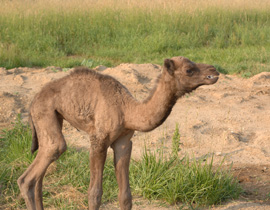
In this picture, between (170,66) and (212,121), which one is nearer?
(170,66)

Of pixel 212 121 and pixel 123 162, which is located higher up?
pixel 123 162

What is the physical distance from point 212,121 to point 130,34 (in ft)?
21.6

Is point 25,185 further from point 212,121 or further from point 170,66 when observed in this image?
point 212,121

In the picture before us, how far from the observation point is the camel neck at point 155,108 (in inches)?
170

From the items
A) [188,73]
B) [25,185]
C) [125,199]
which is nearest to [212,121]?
[125,199]

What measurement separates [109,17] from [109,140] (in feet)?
36.5

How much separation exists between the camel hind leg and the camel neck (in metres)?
0.71

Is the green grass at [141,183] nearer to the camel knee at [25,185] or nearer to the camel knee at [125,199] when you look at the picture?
the camel knee at [25,185]

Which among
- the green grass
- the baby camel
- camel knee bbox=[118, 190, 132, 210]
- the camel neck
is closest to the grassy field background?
the green grass

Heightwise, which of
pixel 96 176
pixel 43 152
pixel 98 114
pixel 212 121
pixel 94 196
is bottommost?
pixel 212 121

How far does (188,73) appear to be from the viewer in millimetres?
4188

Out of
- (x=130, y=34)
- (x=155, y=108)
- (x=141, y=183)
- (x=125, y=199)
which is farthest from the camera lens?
(x=130, y=34)

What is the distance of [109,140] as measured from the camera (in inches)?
178

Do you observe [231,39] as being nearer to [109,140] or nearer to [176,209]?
[176,209]
